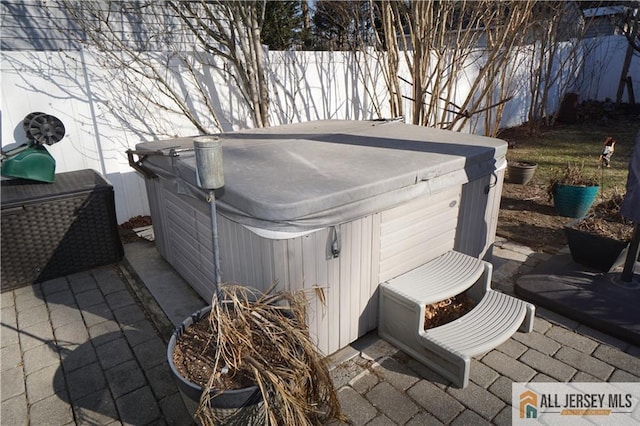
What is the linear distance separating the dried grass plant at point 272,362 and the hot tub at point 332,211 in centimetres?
26

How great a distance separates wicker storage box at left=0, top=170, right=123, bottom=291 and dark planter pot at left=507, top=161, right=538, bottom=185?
475cm

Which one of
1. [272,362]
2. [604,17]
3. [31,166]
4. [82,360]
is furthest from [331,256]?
[604,17]

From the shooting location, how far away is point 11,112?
3469 millimetres

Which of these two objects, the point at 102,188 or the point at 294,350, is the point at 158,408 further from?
the point at 102,188

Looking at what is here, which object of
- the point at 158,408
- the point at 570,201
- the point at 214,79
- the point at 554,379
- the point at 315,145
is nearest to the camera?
the point at 158,408

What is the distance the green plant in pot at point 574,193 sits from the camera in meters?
4.02

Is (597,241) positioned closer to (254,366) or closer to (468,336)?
(468,336)

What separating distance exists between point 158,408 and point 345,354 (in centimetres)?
105

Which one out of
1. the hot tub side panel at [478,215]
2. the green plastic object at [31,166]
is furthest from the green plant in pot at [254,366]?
the green plastic object at [31,166]

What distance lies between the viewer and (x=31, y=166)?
10.4ft

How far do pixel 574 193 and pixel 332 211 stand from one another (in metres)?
3.28

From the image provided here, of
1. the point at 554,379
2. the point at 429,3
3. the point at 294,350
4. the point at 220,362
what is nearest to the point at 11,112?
the point at 220,362

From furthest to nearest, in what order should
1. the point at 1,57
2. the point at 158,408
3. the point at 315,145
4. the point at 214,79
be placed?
1. the point at 214,79
2. the point at 1,57
3. the point at 315,145
4. the point at 158,408

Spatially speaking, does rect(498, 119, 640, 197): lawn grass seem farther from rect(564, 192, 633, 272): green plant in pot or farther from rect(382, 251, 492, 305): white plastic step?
rect(382, 251, 492, 305): white plastic step
